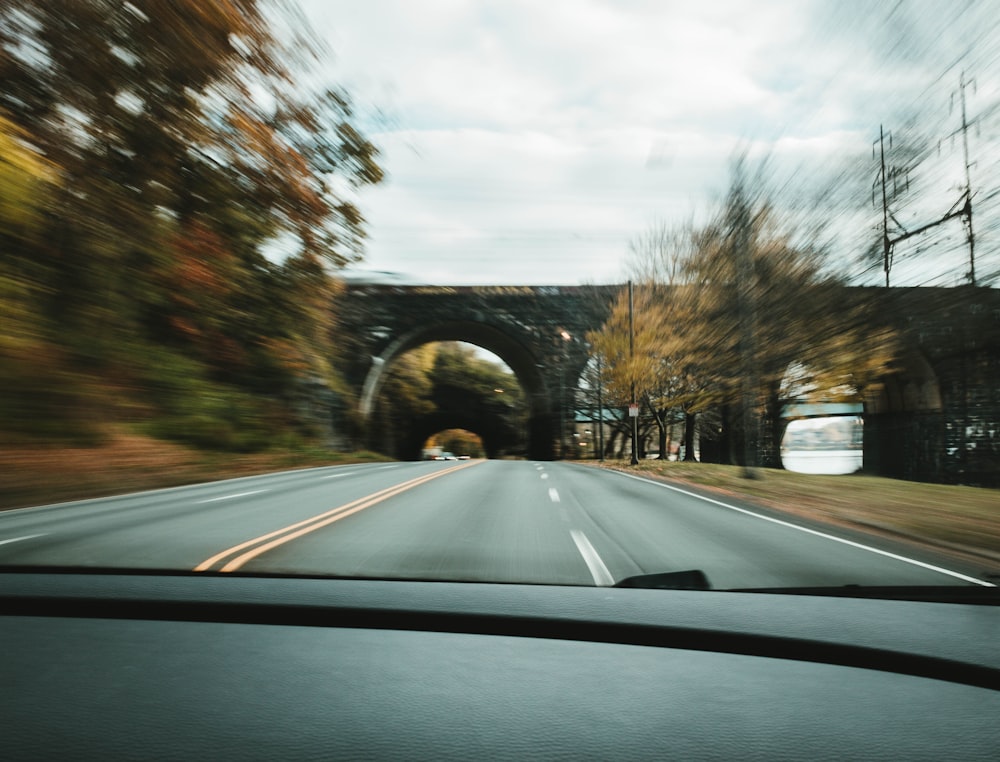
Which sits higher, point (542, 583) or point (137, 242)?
point (137, 242)

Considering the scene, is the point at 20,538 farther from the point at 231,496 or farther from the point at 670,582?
the point at 231,496

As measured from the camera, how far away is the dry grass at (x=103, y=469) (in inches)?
371

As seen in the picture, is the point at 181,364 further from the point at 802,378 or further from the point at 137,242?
the point at 802,378

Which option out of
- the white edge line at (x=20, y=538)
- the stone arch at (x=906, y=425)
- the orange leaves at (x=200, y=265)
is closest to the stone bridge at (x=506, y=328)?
the stone arch at (x=906, y=425)

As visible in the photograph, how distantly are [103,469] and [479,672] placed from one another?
11324mm

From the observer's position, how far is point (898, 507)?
463 inches

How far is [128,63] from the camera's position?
23.0 ft

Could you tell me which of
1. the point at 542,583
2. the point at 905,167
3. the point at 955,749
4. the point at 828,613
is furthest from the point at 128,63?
the point at 905,167

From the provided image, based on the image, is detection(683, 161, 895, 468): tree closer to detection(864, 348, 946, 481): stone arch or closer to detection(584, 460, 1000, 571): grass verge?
detection(864, 348, 946, 481): stone arch

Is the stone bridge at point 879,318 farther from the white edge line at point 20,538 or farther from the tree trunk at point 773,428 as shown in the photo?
the white edge line at point 20,538

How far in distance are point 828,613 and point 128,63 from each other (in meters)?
7.96

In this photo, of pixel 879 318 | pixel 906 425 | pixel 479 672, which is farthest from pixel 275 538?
pixel 906 425

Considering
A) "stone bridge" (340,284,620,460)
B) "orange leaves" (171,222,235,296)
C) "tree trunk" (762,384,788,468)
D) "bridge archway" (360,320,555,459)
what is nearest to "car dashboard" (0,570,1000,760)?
"orange leaves" (171,222,235,296)

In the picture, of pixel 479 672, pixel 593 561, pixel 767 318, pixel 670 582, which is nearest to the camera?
pixel 479 672
